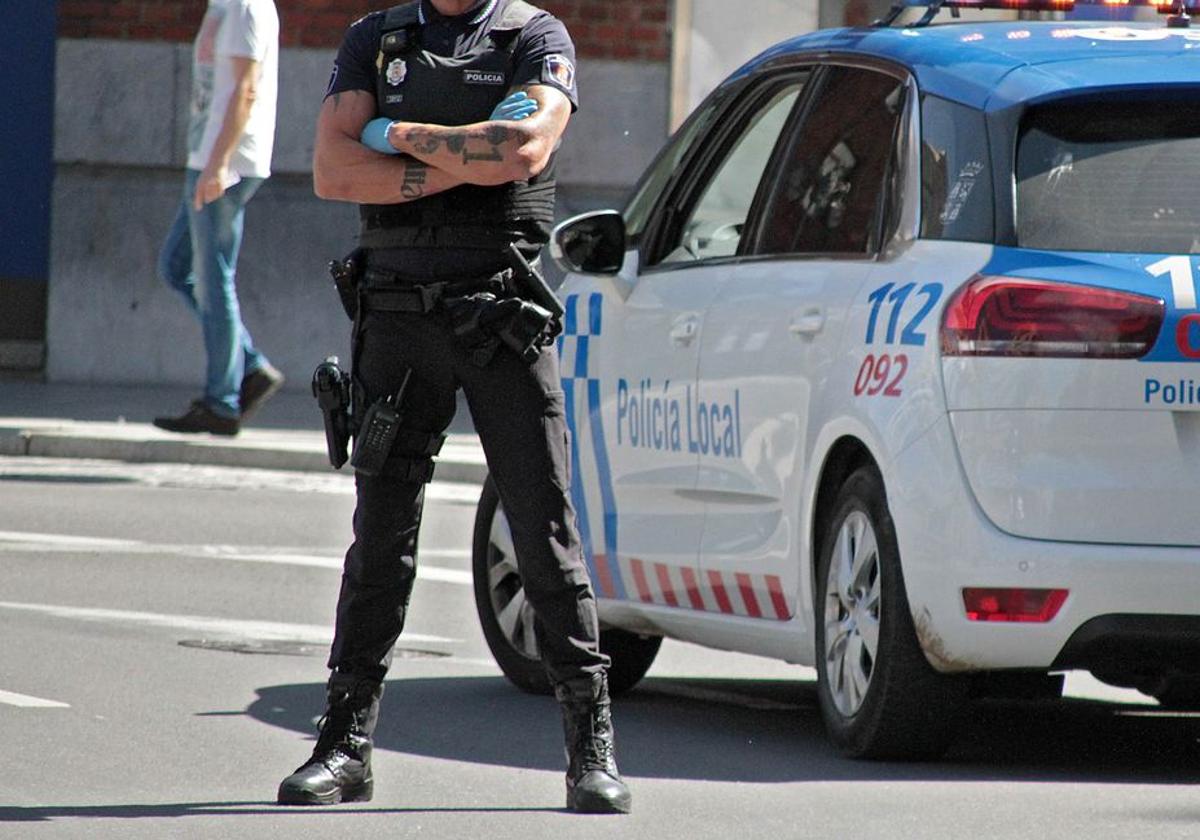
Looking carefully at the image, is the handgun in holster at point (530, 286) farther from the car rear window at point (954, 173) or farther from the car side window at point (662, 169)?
the car side window at point (662, 169)

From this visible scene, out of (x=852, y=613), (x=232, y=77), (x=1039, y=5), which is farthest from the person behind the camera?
(x=232, y=77)

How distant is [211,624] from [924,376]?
11.6 feet

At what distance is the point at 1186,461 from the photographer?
247 inches

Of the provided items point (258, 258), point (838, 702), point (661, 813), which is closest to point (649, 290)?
point (838, 702)

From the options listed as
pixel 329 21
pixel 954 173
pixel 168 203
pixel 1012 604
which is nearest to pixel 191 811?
pixel 1012 604

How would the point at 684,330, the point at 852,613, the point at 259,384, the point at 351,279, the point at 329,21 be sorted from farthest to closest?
the point at 329,21 < the point at 259,384 < the point at 684,330 < the point at 852,613 < the point at 351,279

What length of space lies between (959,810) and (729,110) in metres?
2.41

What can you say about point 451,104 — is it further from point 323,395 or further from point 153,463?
point 153,463

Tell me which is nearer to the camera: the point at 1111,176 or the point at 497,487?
the point at 497,487

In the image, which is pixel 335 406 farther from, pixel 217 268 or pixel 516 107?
pixel 217 268

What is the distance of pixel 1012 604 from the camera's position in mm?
6293

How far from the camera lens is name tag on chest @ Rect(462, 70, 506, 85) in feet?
19.8

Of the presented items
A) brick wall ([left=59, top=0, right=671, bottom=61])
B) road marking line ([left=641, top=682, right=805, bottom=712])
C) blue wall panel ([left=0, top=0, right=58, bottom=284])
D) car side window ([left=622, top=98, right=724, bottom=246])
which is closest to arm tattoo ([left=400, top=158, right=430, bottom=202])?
car side window ([left=622, top=98, right=724, bottom=246])

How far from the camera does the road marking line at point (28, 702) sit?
289 inches
